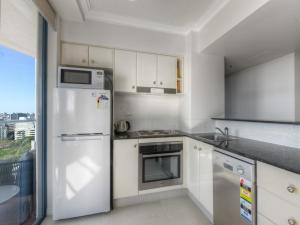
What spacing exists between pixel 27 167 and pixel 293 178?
231cm

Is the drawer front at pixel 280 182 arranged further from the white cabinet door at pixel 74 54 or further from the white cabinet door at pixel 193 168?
the white cabinet door at pixel 74 54

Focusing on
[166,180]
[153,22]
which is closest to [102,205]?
[166,180]

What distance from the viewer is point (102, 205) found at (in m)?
1.83

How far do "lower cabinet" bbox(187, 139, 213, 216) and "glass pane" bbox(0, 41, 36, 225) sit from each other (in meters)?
1.91

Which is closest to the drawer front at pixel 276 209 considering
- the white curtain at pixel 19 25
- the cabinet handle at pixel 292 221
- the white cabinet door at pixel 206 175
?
the cabinet handle at pixel 292 221

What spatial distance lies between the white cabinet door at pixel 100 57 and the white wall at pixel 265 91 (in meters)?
2.77

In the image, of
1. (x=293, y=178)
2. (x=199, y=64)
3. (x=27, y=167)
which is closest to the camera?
(x=293, y=178)

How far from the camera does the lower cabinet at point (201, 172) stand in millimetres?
1719

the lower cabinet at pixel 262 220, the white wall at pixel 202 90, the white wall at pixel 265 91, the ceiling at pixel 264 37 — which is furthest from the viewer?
the white wall at pixel 265 91

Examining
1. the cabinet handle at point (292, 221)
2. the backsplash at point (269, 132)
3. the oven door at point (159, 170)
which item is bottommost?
the oven door at point (159, 170)

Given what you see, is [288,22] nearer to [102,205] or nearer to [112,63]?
[112,63]

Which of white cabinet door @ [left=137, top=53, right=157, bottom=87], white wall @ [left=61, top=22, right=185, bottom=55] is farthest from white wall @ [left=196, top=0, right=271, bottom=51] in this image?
white cabinet door @ [left=137, top=53, right=157, bottom=87]

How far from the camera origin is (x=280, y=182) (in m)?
1.00

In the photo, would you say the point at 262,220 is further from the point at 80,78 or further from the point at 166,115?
the point at 80,78
